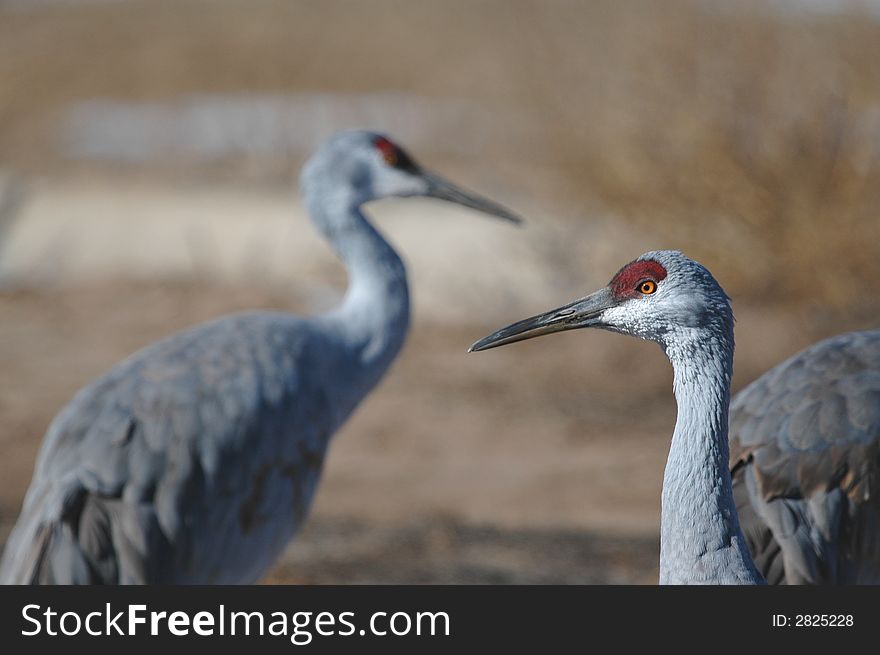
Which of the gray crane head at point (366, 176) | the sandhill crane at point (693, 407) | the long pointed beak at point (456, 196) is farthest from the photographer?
the long pointed beak at point (456, 196)

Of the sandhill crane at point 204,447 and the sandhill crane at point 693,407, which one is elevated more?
the sandhill crane at point 204,447

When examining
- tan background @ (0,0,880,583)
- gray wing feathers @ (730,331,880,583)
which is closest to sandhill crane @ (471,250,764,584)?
gray wing feathers @ (730,331,880,583)

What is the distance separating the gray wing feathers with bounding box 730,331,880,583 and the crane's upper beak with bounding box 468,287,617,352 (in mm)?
772

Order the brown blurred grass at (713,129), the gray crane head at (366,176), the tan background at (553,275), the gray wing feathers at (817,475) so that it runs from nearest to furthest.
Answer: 1. the gray wing feathers at (817,475)
2. the gray crane head at (366,176)
3. the tan background at (553,275)
4. the brown blurred grass at (713,129)

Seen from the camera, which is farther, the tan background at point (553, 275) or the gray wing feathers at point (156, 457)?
the tan background at point (553, 275)

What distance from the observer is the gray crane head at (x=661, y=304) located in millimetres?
2844

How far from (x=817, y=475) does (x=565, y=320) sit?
907mm

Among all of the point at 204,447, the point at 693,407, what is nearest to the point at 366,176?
the point at 204,447

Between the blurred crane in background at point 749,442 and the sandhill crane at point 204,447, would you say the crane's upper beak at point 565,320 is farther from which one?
the sandhill crane at point 204,447

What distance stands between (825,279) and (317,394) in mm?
3700

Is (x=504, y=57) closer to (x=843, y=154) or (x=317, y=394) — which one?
(x=843, y=154)

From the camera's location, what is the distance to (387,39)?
79.3 ft

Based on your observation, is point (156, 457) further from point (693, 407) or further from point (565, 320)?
point (693, 407)

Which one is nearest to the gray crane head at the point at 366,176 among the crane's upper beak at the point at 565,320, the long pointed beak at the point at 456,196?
the long pointed beak at the point at 456,196
